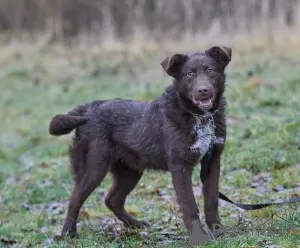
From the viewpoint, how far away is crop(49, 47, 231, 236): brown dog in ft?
18.7

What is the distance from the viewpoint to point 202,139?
5773mm

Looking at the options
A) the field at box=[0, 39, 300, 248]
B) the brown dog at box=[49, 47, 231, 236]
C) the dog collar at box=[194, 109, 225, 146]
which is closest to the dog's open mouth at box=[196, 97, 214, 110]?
the brown dog at box=[49, 47, 231, 236]

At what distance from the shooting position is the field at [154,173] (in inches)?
250

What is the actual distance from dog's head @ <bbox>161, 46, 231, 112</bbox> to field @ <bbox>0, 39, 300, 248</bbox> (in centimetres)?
125

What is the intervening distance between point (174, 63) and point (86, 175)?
6.01 feet

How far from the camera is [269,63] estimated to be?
611 inches

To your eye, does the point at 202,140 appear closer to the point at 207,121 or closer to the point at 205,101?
the point at 207,121

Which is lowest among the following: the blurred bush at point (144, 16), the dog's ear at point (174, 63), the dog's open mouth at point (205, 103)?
the dog's open mouth at point (205, 103)

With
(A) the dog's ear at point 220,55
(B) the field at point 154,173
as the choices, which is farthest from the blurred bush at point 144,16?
(A) the dog's ear at point 220,55

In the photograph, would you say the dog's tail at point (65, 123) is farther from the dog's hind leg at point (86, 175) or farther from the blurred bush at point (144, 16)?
the blurred bush at point (144, 16)

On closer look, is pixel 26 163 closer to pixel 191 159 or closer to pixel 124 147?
pixel 124 147

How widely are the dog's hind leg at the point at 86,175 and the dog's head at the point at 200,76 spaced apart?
4.43 feet

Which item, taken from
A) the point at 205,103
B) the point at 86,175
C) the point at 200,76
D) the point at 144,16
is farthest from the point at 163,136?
the point at 144,16

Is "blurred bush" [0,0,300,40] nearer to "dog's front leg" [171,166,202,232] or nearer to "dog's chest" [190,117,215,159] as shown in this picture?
"dog's chest" [190,117,215,159]
